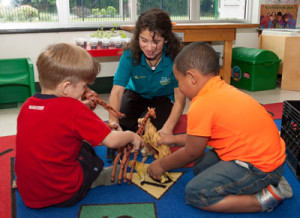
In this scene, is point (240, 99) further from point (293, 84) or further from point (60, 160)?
point (293, 84)

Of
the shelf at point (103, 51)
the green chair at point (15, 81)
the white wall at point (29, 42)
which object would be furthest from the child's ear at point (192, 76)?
the white wall at point (29, 42)

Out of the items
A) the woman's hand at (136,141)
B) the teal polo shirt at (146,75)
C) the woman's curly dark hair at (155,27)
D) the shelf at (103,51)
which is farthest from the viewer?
the shelf at (103,51)

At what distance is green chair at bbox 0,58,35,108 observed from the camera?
2.60m

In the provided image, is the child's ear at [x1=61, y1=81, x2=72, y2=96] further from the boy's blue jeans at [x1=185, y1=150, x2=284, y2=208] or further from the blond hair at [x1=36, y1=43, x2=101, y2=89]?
the boy's blue jeans at [x1=185, y1=150, x2=284, y2=208]

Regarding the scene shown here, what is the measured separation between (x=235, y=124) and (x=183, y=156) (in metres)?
0.24

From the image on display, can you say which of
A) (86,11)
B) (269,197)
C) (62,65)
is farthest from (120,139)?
(86,11)

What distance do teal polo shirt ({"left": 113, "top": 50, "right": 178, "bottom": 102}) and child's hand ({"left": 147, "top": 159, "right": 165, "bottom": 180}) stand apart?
599 mm

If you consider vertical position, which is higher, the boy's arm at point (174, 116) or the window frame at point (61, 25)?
the window frame at point (61, 25)

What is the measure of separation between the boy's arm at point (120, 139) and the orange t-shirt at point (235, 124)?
0.27m

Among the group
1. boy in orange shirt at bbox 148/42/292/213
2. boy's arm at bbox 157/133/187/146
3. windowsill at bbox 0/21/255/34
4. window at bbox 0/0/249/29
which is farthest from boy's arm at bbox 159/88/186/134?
window at bbox 0/0/249/29

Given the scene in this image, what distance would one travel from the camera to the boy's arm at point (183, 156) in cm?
116

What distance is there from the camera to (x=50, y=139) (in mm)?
1115

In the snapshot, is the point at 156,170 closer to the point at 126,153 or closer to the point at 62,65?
the point at 126,153

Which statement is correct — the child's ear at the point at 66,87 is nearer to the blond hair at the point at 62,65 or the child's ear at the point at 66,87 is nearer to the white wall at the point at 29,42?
the blond hair at the point at 62,65
